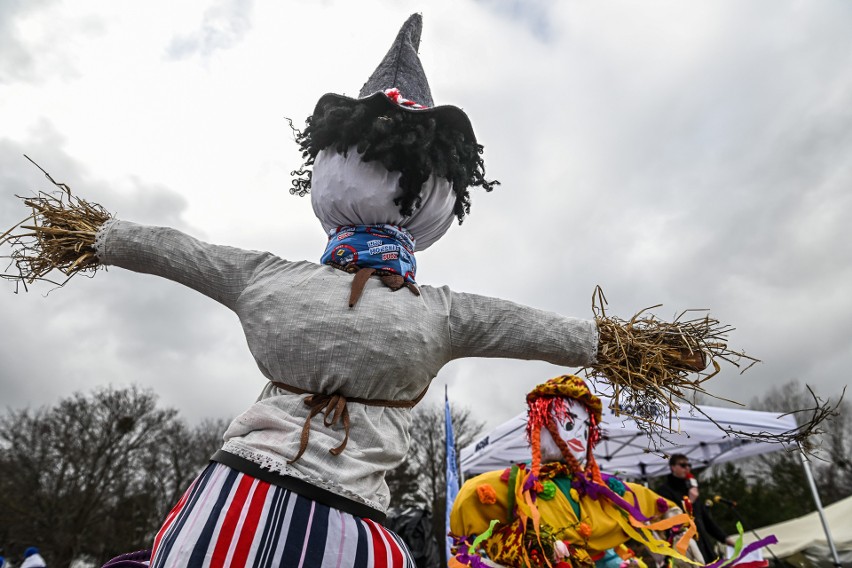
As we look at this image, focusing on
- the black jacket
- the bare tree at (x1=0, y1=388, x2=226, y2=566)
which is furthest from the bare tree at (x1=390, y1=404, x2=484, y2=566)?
the black jacket

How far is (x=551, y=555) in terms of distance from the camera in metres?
2.78

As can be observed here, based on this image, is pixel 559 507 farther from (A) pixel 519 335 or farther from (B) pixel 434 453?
(B) pixel 434 453

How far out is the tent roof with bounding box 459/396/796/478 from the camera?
6168 millimetres

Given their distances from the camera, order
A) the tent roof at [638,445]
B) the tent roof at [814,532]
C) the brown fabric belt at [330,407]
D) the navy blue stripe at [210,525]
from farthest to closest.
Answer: the tent roof at [814,532], the tent roof at [638,445], the brown fabric belt at [330,407], the navy blue stripe at [210,525]

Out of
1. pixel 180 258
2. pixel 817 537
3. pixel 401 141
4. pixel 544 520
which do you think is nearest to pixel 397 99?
pixel 401 141

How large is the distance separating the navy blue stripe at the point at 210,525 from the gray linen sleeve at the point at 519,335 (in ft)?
2.01

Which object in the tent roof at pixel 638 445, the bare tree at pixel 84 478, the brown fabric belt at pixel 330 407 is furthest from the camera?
the bare tree at pixel 84 478

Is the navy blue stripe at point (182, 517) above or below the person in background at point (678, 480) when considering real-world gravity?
below

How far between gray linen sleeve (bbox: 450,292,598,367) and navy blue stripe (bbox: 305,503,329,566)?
513 mm

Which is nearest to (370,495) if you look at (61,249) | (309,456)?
(309,456)

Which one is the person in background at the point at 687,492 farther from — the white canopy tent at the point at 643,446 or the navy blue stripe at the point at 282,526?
the navy blue stripe at the point at 282,526

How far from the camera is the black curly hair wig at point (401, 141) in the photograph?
5.44 ft

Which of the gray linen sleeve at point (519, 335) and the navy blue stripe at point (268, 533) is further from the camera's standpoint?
the gray linen sleeve at point (519, 335)

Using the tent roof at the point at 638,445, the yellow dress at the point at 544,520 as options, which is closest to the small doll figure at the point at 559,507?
the yellow dress at the point at 544,520
